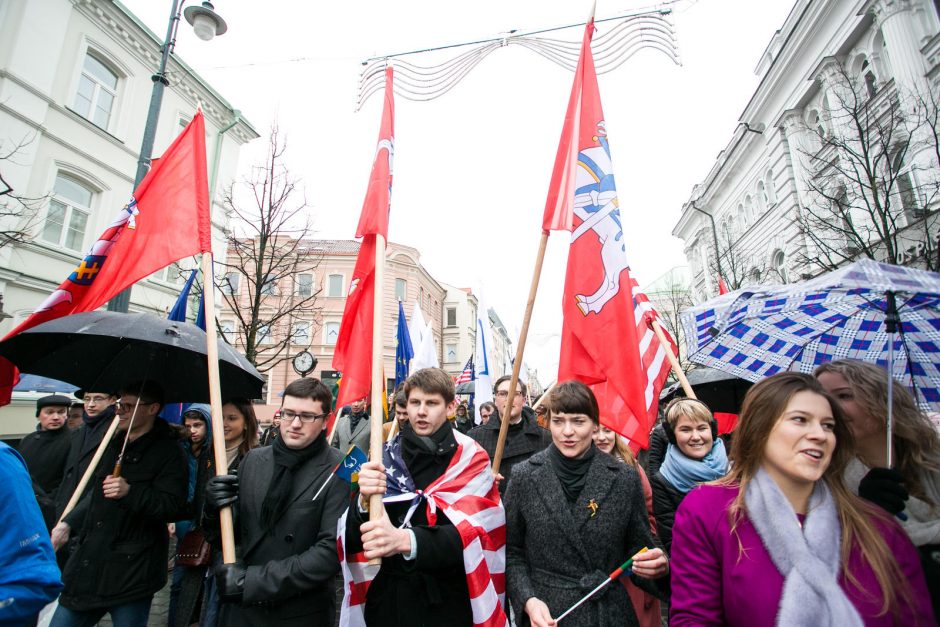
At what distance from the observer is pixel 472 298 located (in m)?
53.1

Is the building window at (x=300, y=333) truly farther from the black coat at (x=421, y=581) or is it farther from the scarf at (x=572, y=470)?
the scarf at (x=572, y=470)

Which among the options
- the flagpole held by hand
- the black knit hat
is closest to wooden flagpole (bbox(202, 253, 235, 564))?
the flagpole held by hand

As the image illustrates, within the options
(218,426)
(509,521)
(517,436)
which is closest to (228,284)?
(517,436)

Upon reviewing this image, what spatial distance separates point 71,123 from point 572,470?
18.4 meters

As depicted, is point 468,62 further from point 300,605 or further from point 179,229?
point 300,605

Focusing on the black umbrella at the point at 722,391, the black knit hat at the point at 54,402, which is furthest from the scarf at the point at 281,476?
the black umbrella at the point at 722,391

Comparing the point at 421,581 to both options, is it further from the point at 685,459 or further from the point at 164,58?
the point at 164,58

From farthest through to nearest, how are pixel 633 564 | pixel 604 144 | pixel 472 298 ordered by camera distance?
pixel 472 298, pixel 604 144, pixel 633 564

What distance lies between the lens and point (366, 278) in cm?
309

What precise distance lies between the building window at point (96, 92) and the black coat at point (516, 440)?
56.4 feet

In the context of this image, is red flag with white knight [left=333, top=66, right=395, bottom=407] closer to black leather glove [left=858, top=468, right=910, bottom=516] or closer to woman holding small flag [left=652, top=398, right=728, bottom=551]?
woman holding small flag [left=652, top=398, right=728, bottom=551]

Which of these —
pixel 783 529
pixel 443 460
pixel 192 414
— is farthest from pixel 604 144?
pixel 192 414

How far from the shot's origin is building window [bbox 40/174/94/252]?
542 inches

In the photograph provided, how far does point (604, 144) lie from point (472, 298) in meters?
49.5
